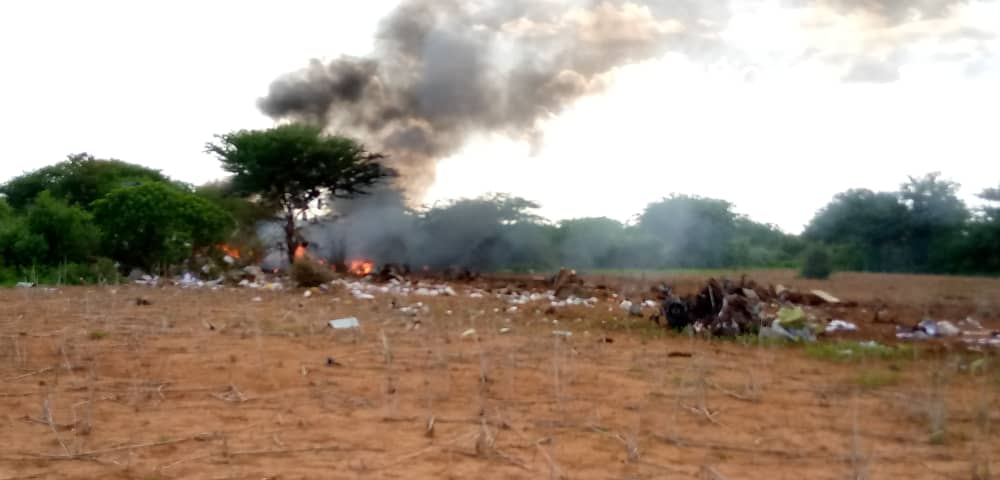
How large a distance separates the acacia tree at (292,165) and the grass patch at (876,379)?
17.4 meters

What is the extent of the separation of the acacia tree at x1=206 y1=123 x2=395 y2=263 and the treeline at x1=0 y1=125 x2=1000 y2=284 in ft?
0.12

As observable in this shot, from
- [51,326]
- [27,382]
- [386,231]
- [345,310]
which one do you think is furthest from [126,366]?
[386,231]

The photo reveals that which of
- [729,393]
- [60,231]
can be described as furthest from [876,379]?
[60,231]

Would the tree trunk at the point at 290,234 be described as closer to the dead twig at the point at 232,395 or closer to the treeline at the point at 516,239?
the treeline at the point at 516,239

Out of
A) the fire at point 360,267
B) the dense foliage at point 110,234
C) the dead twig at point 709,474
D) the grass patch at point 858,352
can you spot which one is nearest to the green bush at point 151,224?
the dense foliage at point 110,234

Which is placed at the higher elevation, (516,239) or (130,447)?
(516,239)

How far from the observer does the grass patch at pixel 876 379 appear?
576cm

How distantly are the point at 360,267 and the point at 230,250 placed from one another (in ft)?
9.99

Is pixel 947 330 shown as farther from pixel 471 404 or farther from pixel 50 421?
pixel 50 421

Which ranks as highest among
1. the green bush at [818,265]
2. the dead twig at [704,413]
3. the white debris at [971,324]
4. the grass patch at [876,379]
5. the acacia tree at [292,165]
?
the acacia tree at [292,165]

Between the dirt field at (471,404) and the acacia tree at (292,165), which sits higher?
the acacia tree at (292,165)

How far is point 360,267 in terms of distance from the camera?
2177 cm

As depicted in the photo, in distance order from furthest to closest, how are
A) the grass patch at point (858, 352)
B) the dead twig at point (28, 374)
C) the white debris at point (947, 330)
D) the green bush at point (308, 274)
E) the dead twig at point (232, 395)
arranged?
the green bush at point (308, 274)
the white debris at point (947, 330)
the grass patch at point (858, 352)
the dead twig at point (28, 374)
the dead twig at point (232, 395)

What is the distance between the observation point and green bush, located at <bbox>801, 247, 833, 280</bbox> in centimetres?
1914
